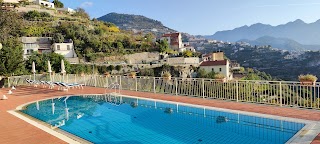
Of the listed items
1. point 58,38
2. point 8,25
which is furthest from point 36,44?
point 8,25

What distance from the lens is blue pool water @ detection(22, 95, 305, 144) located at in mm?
5641

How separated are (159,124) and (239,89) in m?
3.65

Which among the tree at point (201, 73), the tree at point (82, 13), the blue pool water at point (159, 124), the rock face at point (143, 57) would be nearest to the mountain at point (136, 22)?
the tree at point (82, 13)

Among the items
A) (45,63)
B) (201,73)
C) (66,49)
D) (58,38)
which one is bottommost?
(201,73)

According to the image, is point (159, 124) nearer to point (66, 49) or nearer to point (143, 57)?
point (66, 49)

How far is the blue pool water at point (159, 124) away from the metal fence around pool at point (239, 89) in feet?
5.81

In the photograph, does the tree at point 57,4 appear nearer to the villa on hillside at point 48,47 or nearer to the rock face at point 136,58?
the villa on hillside at point 48,47

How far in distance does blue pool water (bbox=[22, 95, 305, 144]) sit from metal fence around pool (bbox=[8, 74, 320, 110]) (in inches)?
69.8

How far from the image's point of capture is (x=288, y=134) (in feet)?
17.8

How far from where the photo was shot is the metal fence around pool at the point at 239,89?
7.58m

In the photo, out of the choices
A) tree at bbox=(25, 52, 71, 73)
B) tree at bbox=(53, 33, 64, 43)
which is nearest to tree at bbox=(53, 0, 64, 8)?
tree at bbox=(53, 33, 64, 43)

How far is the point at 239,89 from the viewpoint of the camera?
30.3 ft

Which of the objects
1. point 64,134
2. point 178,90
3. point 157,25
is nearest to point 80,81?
point 178,90

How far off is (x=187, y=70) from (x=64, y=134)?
50193 mm
